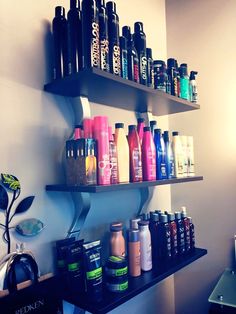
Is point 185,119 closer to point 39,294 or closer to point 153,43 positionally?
point 153,43

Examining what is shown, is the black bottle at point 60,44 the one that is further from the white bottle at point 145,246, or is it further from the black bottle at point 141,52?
the white bottle at point 145,246

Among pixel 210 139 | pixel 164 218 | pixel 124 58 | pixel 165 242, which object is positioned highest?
pixel 124 58

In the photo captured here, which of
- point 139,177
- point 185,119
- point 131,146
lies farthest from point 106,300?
point 185,119

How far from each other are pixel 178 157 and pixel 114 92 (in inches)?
20.0

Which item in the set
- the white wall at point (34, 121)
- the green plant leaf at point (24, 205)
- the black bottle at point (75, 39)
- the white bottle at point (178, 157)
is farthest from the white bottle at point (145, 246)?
the black bottle at point (75, 39)

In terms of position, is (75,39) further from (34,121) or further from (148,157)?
(148,157)

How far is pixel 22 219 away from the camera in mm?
1030

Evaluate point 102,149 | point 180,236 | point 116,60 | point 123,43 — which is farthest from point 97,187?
point 180,236

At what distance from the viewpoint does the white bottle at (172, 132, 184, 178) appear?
4.70ft

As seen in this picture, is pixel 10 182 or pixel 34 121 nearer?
pixel 10 182

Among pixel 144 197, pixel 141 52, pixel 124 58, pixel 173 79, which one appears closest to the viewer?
pixel 124 58

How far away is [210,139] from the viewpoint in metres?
1.79

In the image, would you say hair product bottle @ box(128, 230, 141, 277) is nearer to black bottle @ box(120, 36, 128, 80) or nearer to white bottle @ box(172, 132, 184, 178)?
white bottle @ box(172, 132, 184, 178)

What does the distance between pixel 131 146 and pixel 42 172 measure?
387mm
